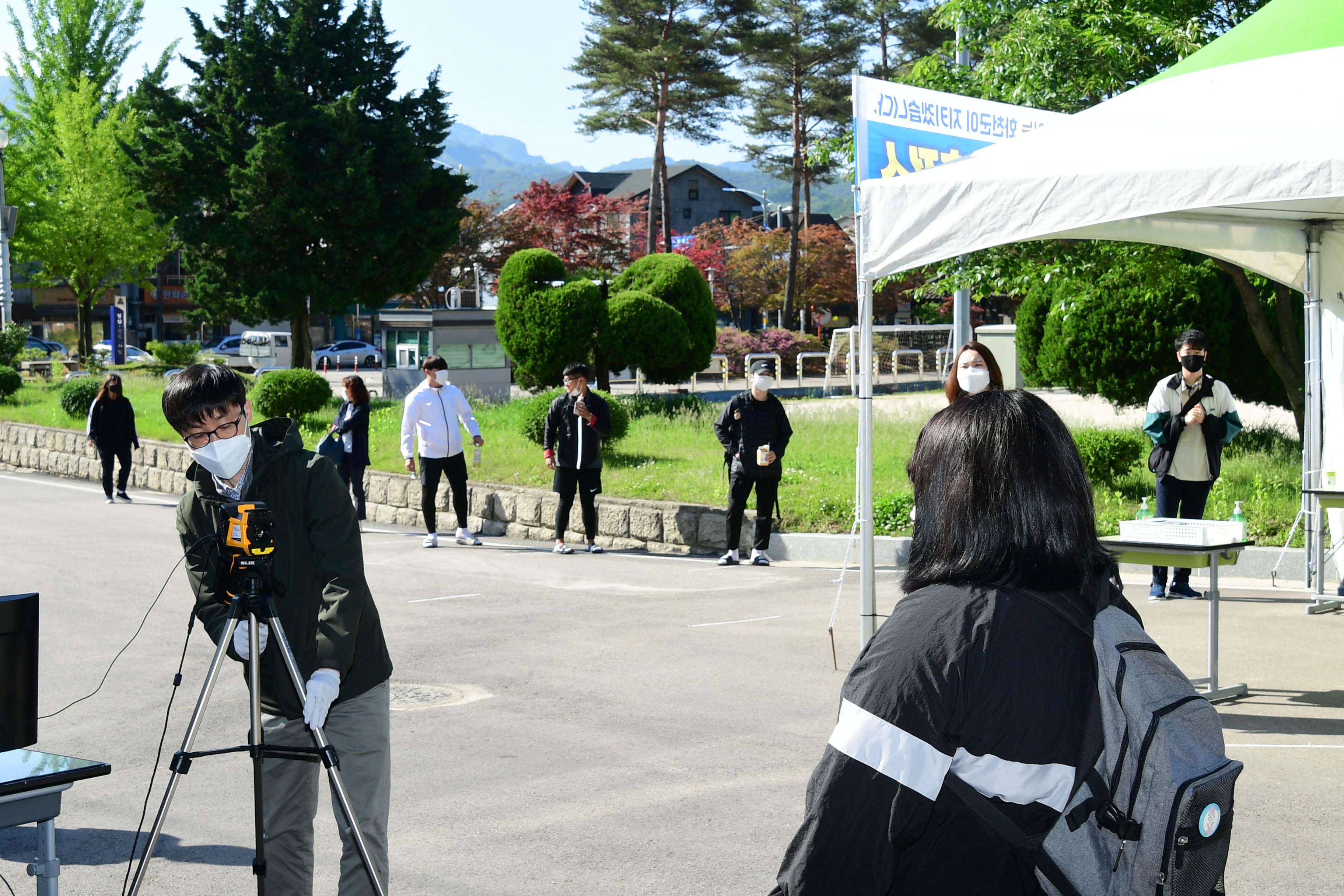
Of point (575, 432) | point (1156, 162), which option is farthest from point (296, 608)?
point (575, 432)

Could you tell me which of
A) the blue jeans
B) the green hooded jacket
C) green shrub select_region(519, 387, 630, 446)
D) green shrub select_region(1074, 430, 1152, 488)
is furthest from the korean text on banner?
green shrub select_region(519, 387, 630, 446)

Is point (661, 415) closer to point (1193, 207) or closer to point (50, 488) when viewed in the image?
point (50, 488)

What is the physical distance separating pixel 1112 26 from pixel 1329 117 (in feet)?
Result: 27.0

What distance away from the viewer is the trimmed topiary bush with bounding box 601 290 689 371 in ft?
72.2

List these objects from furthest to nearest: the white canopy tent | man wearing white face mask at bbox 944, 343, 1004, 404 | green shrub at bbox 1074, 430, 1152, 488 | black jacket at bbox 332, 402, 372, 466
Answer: black jacket at bbox 332, 402, 372, 466
green shrub at bbox 1074, 430, 1152, 488
man wearing white face mask at bbox 944, 343, 1004, 404
the white canopy tent

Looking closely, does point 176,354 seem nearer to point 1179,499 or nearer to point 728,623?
point 728,623

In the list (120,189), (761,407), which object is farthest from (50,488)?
(120,189)

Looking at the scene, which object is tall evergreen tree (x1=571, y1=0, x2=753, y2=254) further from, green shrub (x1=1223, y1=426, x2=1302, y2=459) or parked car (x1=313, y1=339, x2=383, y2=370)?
green shrub (x1=1223, y1=426, x2=1302, y2=459)

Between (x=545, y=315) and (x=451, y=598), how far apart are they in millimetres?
11817

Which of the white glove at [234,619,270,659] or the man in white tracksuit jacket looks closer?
the white glove at [234,619,270,659]

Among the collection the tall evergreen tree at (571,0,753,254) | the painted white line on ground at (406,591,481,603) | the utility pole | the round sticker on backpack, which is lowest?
the painted white line on ground at (406,591,481,603)

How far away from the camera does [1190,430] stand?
930 centimetres

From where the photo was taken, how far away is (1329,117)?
19.1ft

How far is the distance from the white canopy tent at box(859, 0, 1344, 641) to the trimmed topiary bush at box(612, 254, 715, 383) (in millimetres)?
15379
